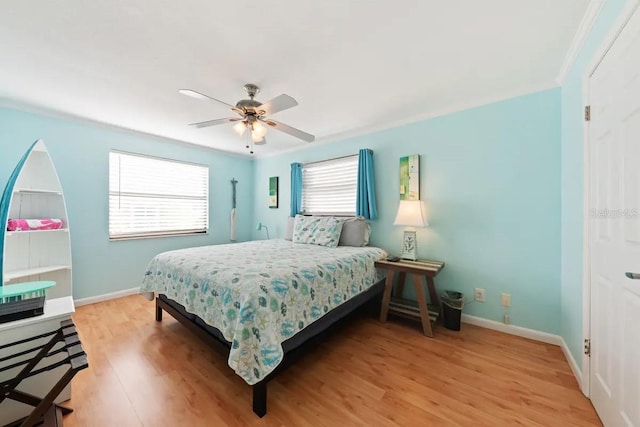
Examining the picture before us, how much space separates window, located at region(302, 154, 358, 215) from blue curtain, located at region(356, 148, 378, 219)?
0.66 ft

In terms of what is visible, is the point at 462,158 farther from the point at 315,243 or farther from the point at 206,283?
the point at 206,283

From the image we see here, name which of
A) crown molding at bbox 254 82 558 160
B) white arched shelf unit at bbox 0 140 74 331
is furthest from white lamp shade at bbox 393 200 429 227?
white arched shelf unit at bbox 0 140 74 331

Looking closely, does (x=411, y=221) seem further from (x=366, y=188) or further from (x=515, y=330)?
(x=515, y=330)

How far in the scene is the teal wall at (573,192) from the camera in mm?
1586

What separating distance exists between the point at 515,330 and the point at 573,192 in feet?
4.52

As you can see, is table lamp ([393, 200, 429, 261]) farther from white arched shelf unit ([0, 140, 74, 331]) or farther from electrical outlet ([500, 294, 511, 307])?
white arched shelf unit ([0, 140, 74, 331])

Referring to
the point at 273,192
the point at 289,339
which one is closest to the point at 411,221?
the point at 289,339

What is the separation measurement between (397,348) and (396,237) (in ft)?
4.37

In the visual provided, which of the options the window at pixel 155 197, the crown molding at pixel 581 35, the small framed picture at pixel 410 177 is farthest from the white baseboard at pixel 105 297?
the crown molding at pixel 581 35

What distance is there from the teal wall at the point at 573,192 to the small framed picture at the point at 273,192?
148 inches

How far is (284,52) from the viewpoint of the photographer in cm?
171

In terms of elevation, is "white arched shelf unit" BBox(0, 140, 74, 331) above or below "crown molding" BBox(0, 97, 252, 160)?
below

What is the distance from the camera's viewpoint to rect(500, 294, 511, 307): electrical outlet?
232cm

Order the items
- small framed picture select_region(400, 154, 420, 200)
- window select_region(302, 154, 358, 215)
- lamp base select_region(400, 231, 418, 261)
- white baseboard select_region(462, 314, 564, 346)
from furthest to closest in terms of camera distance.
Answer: window select_region(302, 154, 358, 215) → small framed picture select_region(400, 154, 420, 200) → lamp base select_region(400, 231, 418, 261) → white baseboard select_region(462, 314, 564, 346)
